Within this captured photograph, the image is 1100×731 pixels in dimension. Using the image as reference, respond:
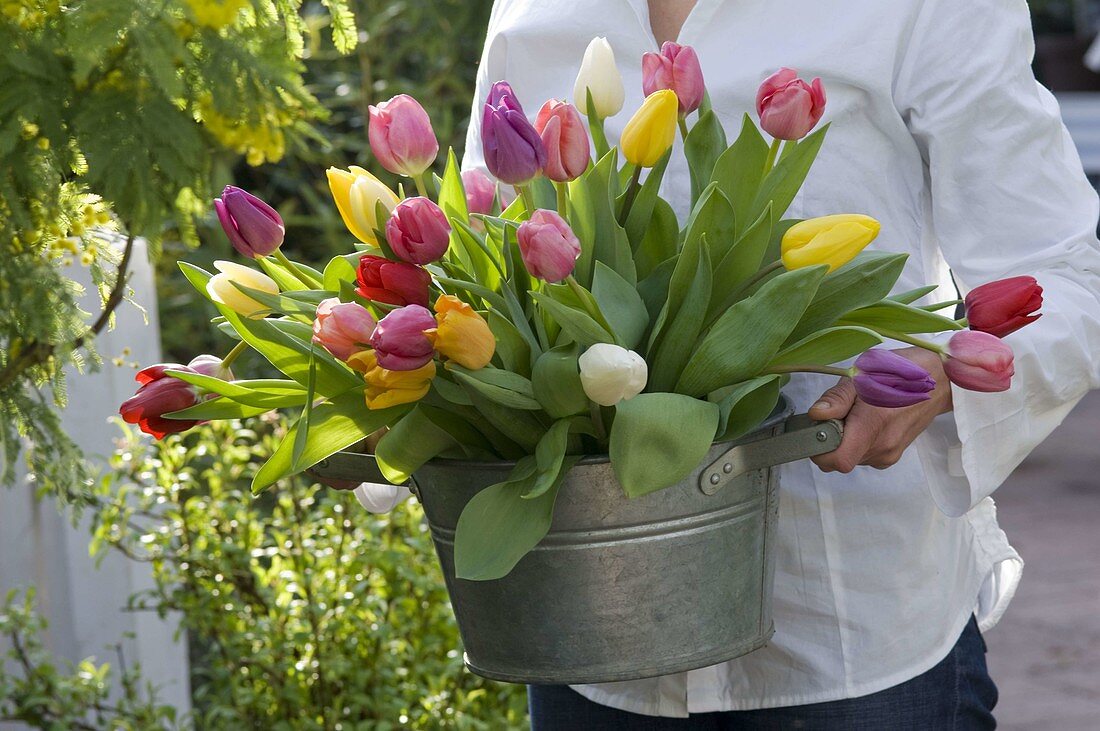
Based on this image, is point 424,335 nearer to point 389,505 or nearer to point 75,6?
point 389,505

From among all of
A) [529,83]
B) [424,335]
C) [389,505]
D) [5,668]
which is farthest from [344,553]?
[424,335]

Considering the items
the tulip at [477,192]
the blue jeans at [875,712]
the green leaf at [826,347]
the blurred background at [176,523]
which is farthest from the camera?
the blurred background at [176,523]

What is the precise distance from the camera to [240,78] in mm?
1542

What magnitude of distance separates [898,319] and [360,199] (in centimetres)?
36

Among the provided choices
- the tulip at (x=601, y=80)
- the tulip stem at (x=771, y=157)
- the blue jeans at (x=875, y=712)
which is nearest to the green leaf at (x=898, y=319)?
the tulip stem at (x=771, y=157)

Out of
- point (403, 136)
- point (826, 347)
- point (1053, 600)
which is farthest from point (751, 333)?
point (1053, 600)

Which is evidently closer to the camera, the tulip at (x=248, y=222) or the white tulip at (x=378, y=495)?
the tulip at (x=248, y=222)

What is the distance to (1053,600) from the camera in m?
3.70

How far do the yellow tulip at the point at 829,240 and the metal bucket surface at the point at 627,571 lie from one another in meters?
0.11

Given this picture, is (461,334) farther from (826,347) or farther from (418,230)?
(826,347)

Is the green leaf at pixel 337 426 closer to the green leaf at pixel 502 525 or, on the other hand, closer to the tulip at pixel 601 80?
the green leaf at pixel 502 525

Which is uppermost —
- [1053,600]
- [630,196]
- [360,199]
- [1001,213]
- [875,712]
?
[360,199]

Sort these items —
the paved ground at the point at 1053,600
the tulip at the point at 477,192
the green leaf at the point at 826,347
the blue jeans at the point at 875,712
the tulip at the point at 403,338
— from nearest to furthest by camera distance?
the tulip at the point at 403,338, the green leaf at the point at 826,347, the tulip at the point at 477,192, the blue jeans at the point at 875,712, the paved ground at the point at 1053,600

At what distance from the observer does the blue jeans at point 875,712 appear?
1.11m
